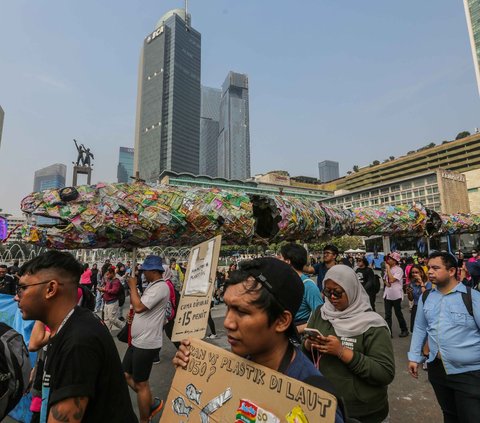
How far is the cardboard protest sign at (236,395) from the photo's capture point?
990 mm

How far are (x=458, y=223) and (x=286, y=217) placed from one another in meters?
7.67

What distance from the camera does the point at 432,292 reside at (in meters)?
2.81

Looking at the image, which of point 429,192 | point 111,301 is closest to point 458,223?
point 111,301

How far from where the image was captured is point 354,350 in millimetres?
1952

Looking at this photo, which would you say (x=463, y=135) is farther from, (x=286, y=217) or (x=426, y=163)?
Answer: (x=286, y=217)

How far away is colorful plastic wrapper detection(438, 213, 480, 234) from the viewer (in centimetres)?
961

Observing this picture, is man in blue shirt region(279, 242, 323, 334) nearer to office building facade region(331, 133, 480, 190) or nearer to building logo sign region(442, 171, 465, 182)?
building logo sign region(442, 171, 465, 182)

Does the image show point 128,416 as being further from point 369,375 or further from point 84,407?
point 369,375

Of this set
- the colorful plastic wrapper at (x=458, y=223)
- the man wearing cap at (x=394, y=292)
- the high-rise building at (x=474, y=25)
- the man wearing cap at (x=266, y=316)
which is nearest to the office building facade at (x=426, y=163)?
the high-rise building at (x=474, y=25)

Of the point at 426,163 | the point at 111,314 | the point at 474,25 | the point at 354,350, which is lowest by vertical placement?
the point at 111,314

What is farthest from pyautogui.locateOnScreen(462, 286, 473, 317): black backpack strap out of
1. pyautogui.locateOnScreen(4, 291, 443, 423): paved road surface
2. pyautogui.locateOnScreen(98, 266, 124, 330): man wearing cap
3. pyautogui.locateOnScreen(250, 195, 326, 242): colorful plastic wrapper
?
pyautogui.locateOnScreen(98, 266, 124, 330): man wearing cap

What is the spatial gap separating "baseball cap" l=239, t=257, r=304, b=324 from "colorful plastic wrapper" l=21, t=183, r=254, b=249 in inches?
133

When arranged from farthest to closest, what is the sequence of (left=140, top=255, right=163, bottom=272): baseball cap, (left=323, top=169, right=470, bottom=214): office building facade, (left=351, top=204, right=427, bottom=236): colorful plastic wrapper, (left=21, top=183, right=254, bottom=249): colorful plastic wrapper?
(left=323, top=169, right=470, bottom=214): office building facade → (left=351, top=204, right=427, bottom=236): colorful plastic wrapper → (left=21, top=183, right=254, bottom=249): colorful plastic wrapper → (left=140, top=255, right=163, bottom=272): baseball cap

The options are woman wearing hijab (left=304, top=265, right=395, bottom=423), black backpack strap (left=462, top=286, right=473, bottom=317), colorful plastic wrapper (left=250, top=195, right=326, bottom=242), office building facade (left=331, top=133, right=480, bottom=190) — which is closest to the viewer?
woman wearing hijab (left=304, top=265, right=395, bottom=423)
